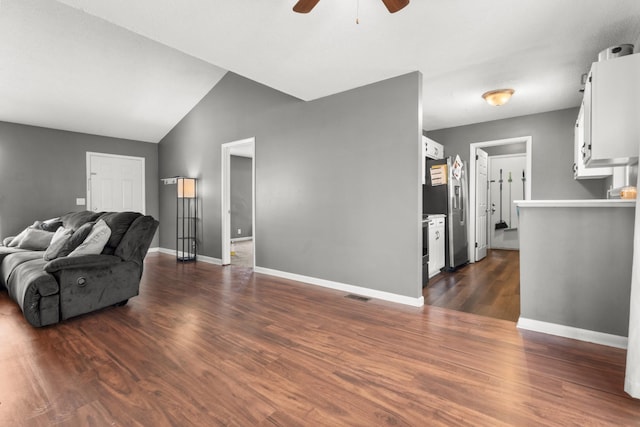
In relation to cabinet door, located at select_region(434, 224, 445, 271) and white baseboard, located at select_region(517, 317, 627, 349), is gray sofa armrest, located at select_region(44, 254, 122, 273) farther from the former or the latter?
cabinet door, located at select_region(434, 224, 445, 271)

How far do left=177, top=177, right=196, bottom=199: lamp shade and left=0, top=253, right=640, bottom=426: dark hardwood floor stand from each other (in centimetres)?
296

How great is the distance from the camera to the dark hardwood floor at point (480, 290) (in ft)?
9.91

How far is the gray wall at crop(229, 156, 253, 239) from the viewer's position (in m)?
8.25

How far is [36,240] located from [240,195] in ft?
15.7

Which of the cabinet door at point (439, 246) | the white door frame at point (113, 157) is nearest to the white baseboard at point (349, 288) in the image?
the cabinet door at point (439, 246)

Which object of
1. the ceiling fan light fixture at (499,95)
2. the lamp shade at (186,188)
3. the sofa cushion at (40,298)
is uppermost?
the ceiling fan light fixture at (499,95)

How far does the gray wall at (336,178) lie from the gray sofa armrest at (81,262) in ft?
6.71

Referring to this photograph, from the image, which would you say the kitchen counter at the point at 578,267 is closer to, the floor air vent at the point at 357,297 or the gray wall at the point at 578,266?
the gray wall at the point at 578,266

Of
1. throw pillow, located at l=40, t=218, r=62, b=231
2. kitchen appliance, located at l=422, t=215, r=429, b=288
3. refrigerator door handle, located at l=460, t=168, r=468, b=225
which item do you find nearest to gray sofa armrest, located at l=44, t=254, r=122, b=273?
throw pillow, located at l=40, t=218, r=62, b=231

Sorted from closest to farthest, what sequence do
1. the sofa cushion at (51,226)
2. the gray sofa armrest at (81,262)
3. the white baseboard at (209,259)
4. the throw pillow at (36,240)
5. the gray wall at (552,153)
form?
the gray sofa armrest at (81,262) < the throw pillow at (36,240) < the sofa cushion at (51,226) < the gray wall at (552,153) < the white baseboard at (209,259)

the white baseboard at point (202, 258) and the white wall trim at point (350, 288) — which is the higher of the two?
the white baseboard at point (202, 258)

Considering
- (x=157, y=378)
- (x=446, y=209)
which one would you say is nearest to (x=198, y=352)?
(x=157, y=378)

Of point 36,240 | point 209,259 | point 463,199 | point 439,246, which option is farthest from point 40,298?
point 463,199

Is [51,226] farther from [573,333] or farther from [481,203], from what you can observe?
[481,203]
